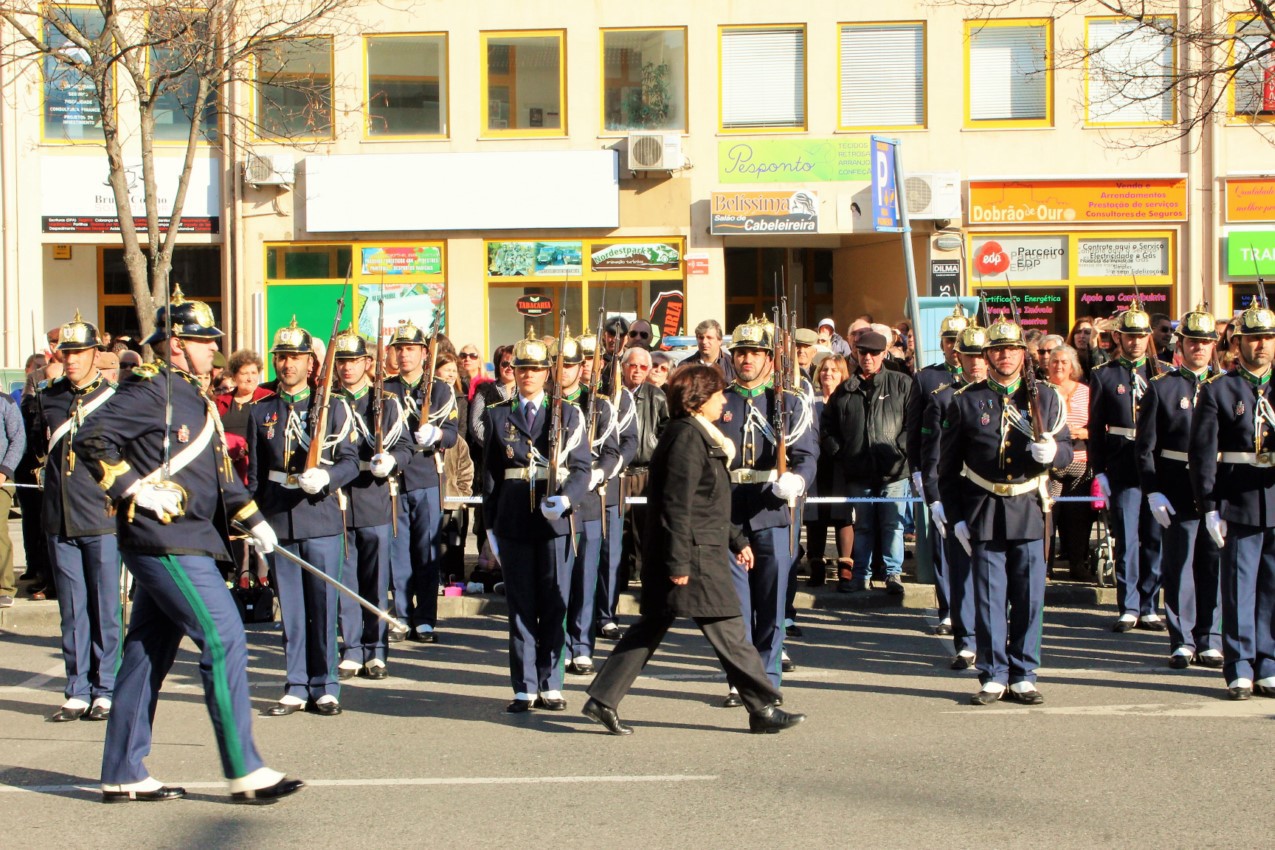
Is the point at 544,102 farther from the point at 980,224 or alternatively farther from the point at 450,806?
the point at 450,806

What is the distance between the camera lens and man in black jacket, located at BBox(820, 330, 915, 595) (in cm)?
1259

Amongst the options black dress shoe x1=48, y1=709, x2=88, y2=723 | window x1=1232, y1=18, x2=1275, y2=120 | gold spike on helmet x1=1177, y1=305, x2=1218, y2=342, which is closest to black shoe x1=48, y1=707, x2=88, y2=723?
black dress shoe x1=48, y1=709, x2=88, y2=723

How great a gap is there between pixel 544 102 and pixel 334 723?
16825 mm

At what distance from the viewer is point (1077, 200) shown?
23.7m

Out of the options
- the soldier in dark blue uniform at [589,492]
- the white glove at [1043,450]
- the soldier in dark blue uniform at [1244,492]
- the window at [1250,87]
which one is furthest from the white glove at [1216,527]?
the window at [1250,87]

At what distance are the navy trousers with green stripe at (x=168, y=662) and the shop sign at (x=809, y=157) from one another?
58.2 feet

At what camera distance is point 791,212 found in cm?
2362

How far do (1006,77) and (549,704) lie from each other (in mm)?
17433

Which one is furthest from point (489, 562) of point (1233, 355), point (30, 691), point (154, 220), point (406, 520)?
point (154, 220)

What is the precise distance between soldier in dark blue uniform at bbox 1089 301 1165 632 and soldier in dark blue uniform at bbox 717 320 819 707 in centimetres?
302

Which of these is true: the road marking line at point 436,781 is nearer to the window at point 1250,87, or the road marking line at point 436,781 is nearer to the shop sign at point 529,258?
the window at point 1250,87

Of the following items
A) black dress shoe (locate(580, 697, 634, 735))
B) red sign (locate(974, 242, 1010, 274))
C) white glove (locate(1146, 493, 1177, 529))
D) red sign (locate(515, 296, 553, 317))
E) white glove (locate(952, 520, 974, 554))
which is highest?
red sign (locate(974, 242, 1010, 274))

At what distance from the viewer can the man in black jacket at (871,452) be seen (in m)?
12.6

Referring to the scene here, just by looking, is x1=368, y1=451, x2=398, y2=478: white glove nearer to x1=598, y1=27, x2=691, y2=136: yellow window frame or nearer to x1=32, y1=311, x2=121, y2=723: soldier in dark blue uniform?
Result: x1=32, y1=311, x2=121, y2=723: soldier in dark blue uniform
